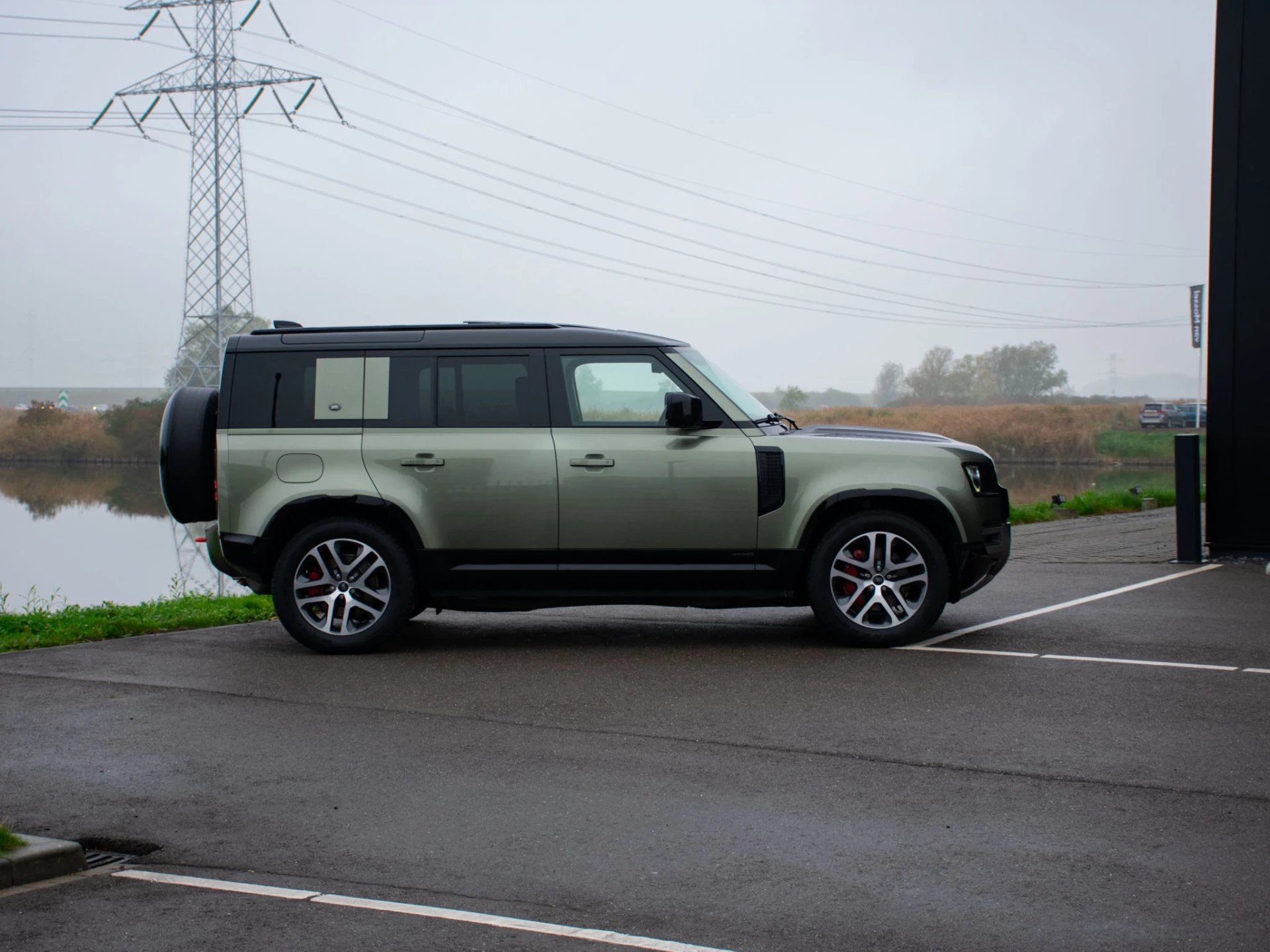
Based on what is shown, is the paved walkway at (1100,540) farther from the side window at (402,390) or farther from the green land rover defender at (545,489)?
the side window at (402,390)

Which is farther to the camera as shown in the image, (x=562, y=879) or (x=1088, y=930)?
(x=562, y=879)

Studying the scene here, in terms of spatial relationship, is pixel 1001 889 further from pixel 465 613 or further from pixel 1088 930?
pixel 465 613

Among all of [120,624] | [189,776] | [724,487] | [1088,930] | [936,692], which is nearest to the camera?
[1088,930]

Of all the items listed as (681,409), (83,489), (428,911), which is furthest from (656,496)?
(83,489)

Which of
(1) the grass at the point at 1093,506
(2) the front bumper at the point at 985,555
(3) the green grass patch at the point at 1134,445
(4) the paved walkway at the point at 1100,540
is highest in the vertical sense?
(3) the green grass patch at the point at 1134,445

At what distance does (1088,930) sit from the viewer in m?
3.76

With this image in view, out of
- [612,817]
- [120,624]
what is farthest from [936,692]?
[120,624]

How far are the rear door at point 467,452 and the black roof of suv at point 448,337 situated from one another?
0.08 metres

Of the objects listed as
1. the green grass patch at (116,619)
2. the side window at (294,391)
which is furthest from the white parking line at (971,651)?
the green grass patch at (116,619)

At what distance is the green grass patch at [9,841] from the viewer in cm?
434

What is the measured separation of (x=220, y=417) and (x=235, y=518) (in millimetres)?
681

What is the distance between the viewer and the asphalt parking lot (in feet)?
12.8

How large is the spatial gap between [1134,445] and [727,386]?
45.7 metres

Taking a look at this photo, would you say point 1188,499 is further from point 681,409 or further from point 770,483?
point 681,409
